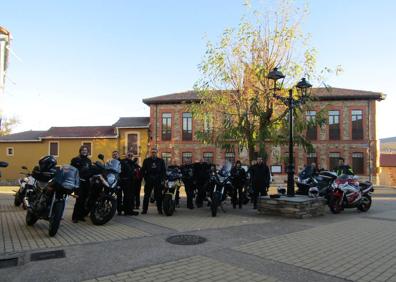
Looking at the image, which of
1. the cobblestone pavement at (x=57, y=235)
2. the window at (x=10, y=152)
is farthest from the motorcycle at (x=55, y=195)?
the window at (x=10, y=152)

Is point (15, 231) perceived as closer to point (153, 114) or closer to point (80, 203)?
point (80, 203)

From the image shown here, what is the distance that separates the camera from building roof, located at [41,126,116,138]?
119 ft

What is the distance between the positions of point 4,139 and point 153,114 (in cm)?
1747

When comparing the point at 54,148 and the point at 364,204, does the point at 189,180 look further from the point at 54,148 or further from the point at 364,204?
the point at 54,148

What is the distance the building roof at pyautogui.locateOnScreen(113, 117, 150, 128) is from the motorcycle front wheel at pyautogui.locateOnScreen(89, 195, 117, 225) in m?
26.8

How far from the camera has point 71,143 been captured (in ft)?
119

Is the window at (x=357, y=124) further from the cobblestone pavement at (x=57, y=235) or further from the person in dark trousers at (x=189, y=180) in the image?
the cobblestone pavement at (x=57, y=235)

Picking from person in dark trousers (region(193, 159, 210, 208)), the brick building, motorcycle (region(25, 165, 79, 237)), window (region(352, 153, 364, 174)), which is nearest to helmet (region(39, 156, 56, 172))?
motorcycle (region(25, 165, 79, 237))

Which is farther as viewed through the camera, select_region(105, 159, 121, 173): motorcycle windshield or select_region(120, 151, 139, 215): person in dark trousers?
select_region(120, 151, 139, 215): person in dark trousers

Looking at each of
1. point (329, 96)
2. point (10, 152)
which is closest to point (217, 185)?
point (329, 96)

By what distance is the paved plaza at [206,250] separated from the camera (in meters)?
4.39

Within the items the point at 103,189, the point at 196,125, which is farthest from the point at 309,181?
the point at 196,125

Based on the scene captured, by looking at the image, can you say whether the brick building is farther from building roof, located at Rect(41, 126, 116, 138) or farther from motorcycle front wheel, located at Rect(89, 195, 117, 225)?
motorcycle front wheel, located at Rect(89, 195, 117, 225)

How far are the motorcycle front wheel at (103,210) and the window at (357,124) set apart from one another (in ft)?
96.4
